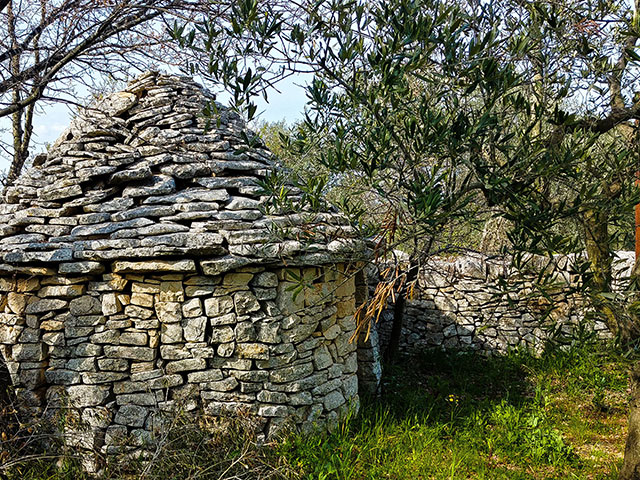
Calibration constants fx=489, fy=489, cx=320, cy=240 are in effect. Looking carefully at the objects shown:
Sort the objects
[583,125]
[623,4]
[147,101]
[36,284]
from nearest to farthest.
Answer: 1. [623,4]
2. [583,125]
3. [36,284]
4. [147,101]

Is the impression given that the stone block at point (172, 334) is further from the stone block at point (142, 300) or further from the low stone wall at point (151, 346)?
the stone block at point (142, 300)

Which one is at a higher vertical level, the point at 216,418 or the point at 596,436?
the point at 216,418

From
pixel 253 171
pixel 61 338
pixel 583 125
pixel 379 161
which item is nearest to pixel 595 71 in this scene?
pixel 583 125

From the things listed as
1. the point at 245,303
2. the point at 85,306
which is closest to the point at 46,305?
the point at 85,306

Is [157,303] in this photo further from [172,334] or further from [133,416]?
[133,416]

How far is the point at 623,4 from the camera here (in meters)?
3.13

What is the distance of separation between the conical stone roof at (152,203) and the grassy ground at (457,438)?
175 centimetres

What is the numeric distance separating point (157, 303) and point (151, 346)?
0.41 m

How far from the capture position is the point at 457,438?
528 cm

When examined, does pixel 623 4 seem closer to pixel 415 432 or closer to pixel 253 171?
pixel 253 171

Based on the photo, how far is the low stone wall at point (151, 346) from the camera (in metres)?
4.61

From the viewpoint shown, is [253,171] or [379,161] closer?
[379,161]

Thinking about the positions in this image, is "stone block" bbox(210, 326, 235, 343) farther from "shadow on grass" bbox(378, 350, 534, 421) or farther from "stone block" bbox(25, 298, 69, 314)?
"shadow on grass" bbox(378, 350, 534, 421)

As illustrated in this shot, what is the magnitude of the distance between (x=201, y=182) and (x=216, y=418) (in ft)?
7.60
